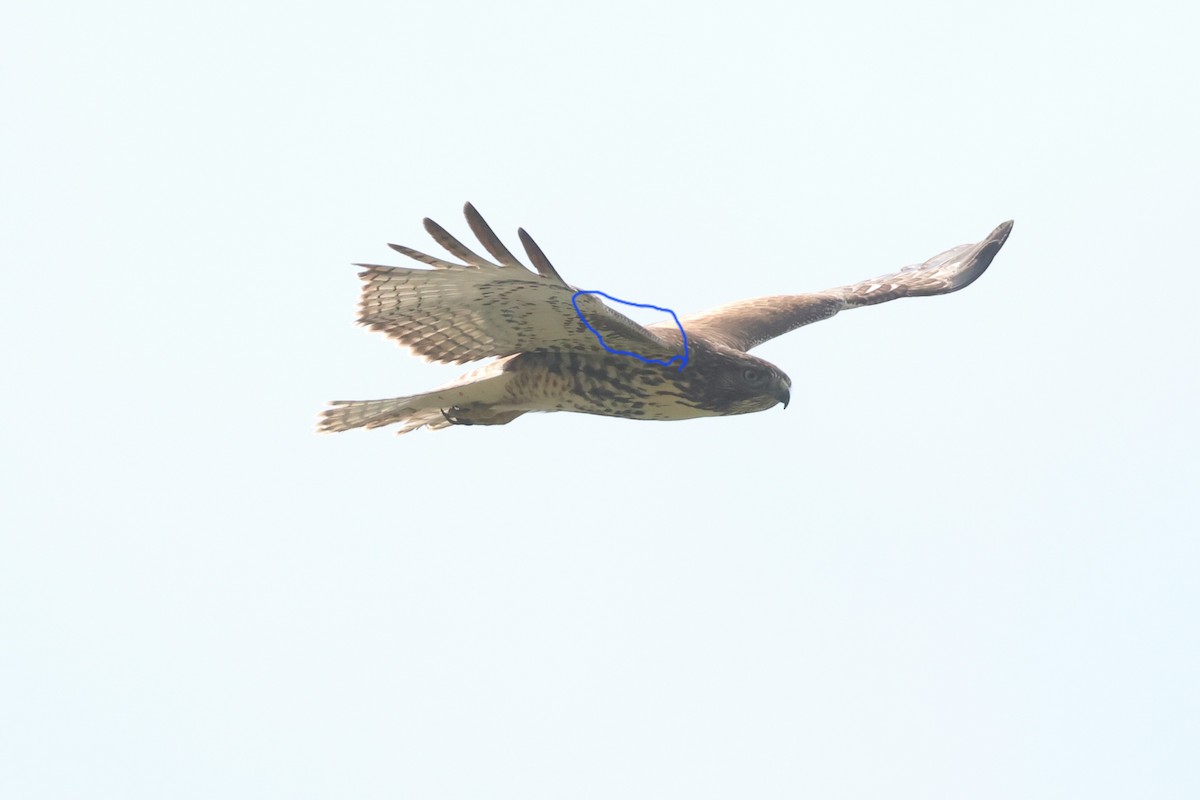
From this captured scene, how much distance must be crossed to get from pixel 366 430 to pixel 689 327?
2.05 m

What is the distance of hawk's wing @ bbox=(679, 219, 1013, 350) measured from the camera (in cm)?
1165

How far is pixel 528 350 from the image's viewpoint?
996 cm

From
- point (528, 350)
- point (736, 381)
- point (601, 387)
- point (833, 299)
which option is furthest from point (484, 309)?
point (833, 299)

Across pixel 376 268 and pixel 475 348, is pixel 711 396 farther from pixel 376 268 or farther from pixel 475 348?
pixel 376 268

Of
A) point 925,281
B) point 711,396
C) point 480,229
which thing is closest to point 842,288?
point 925,281

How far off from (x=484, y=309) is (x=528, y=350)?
2.09ft

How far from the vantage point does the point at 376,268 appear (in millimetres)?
9211

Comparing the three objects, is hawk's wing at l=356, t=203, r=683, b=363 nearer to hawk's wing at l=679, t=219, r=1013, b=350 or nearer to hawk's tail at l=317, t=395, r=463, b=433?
hawk's tail at l=317, t=395, r=463, b=433

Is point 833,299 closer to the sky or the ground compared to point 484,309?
closer to the ground

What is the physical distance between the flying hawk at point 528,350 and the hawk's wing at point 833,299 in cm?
39

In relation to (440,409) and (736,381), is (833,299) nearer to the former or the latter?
(736,381)

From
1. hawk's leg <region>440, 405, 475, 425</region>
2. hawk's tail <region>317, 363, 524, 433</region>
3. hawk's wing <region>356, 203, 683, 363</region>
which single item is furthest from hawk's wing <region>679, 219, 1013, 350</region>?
hawk's leg <region>440, 405, 475, 425</region>

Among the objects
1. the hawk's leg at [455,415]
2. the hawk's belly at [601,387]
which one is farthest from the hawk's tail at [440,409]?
the hawk's belly at [601,387]

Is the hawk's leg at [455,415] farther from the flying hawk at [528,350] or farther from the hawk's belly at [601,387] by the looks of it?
the hawk's belly at [601,387]
